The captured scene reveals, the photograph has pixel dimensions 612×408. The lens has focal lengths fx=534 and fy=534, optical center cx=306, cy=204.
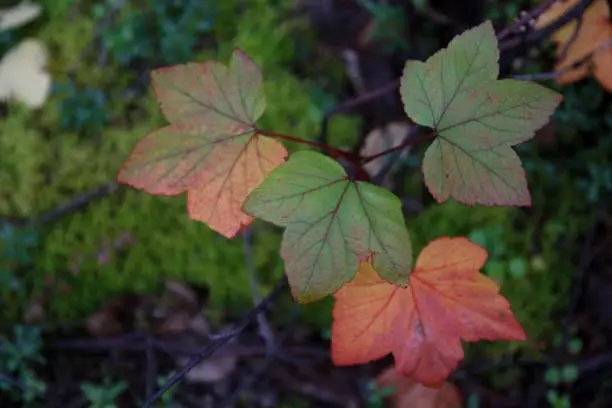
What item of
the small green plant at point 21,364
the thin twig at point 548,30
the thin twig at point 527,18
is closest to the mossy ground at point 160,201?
the small green plant at point 21,364

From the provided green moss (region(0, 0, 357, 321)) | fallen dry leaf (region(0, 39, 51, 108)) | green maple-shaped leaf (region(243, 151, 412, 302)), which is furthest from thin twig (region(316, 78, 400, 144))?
fallen dry leaf (region(0, 39, 51, 108))

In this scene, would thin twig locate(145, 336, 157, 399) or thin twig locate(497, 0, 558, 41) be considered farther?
thin twig locate(145, 336, 157, 399)

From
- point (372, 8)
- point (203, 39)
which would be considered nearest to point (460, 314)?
point (372, 8)

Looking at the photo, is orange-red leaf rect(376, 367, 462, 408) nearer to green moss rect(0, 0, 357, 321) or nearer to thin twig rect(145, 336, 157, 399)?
green moss rect(0, 0, 357, 321)

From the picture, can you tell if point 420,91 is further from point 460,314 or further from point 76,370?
point 76,370

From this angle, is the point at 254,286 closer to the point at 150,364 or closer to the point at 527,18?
the point at 150,364

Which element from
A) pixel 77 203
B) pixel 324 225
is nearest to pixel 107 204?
pixel 77 203

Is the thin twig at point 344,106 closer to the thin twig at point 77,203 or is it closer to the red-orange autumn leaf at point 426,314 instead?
the red-orange autumn leaf at point 426,314
